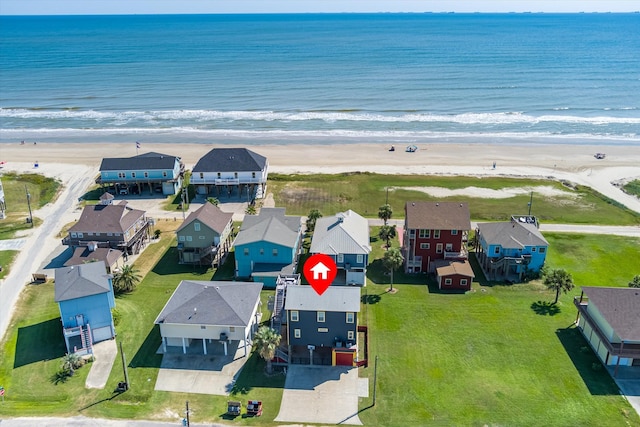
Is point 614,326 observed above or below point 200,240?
below

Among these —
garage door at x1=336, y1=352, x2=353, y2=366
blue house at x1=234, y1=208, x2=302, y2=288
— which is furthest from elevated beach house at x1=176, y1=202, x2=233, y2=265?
garage door at x1=336, y1=352, x2=353, y2=366

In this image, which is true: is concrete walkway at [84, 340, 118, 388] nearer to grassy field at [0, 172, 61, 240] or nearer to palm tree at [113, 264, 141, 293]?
palm tree at [113, 264, 141, 293]

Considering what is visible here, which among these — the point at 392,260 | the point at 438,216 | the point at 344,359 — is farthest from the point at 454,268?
the point at 344,359

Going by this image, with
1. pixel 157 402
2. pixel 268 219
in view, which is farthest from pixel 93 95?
pixel 157 402

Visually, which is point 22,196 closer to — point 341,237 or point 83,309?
point 83,309

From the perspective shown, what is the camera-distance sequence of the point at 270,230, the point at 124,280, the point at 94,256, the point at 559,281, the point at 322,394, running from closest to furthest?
the point at 322,394 < the point at 559,281 < the point at 124,280 < the point at 94,256 < the point at 270,230

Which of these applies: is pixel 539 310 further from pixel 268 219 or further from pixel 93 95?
pixel 93 95

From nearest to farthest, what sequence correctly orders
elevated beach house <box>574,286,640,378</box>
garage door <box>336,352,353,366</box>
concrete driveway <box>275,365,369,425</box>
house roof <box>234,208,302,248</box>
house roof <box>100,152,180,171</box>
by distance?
concrete driveway <box>275,365,369,425</box>, elevated beach house <box>574,286,640,378</box>, garage door <box>336,352,353,366</box>, house roof <box>234,208,302,248</box>, house roof <box>100,152,180,171</box>
